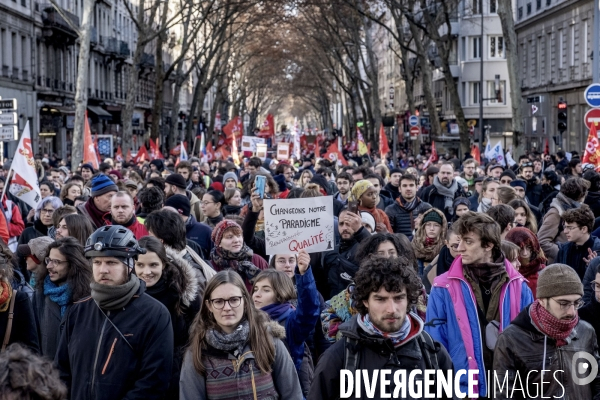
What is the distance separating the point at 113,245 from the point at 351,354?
1.52 m

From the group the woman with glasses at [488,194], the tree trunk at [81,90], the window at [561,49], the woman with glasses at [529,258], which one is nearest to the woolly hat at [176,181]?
the woman with glasses at [488,194]

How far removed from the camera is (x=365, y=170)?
665 inches

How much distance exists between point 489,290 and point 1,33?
39359mm

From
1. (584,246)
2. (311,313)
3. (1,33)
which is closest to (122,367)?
(311,313)

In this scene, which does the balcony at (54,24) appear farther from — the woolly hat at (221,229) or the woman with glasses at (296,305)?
the woman with glasses at (296,305)

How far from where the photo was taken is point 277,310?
609cm

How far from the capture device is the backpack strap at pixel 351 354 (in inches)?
173

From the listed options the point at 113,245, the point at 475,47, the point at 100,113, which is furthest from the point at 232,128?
the point at 475,47

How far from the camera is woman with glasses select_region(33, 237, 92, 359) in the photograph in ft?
20.5

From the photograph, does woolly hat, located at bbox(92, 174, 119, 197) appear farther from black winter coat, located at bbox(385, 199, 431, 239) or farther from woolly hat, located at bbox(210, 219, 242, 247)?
black winter coat, located at bbox(385, 199, 431, 239)

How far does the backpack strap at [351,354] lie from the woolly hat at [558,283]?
124cm

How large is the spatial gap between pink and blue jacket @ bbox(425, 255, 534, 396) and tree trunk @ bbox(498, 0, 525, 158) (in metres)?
23.2

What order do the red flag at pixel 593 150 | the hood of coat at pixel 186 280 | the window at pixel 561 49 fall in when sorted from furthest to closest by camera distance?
the window at pixel 561 49 < the red flag at pixel 593 150 < the hood of coat at pixel 186 280

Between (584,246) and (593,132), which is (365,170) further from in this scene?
(584,246)
